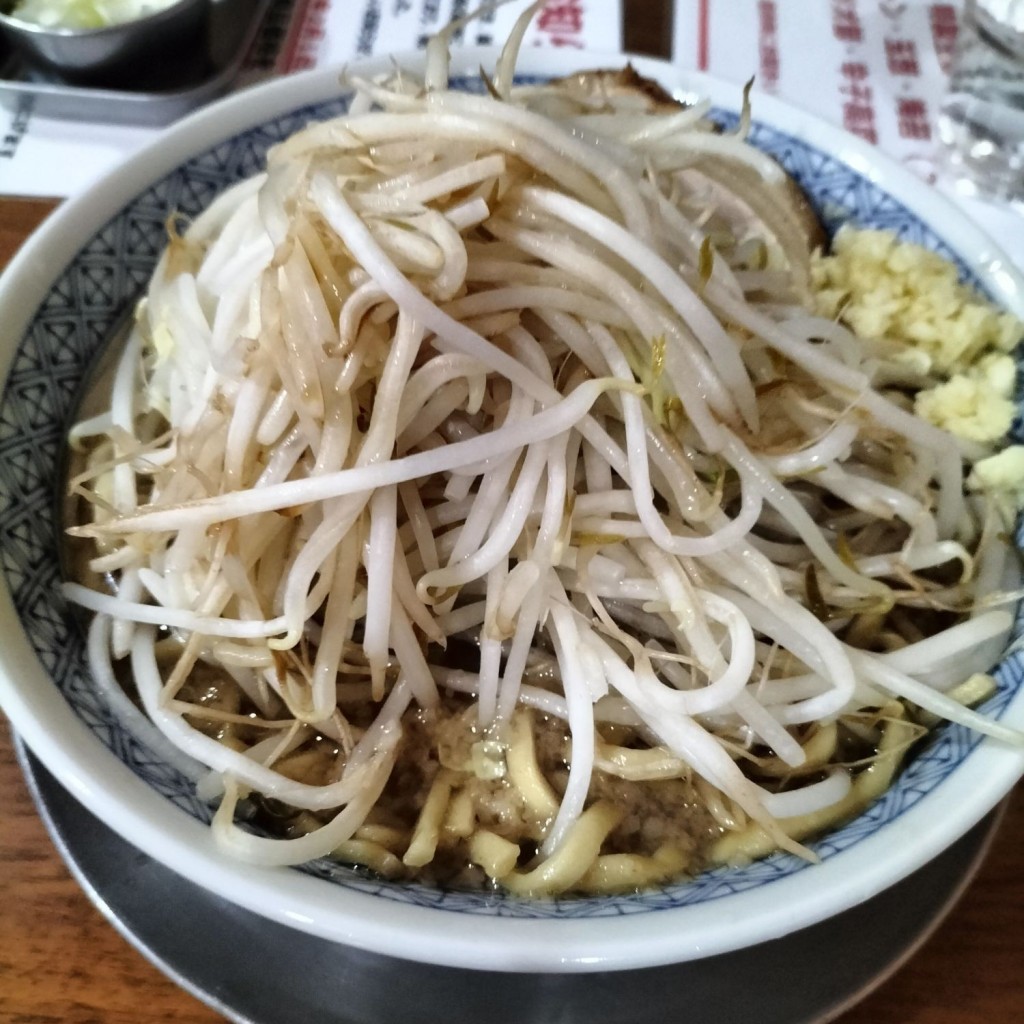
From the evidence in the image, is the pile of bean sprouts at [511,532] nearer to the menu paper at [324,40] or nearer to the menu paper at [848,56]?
the menu paper at [324,40]

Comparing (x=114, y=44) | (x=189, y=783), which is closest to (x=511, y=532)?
(x=189, y=783)

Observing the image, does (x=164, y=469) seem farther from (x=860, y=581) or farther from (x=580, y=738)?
(x=860, y=581)

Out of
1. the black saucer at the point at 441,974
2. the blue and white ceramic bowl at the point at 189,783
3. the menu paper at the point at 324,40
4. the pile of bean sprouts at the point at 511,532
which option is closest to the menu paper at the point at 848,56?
the menu paper at the point at 324,40

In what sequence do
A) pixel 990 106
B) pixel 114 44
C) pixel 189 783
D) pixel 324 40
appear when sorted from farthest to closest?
pixel 324 40, pixel 990 106, pixel 114 44, pixel 189 783

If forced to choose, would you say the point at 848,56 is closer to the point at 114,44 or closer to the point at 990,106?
the point at 990,106

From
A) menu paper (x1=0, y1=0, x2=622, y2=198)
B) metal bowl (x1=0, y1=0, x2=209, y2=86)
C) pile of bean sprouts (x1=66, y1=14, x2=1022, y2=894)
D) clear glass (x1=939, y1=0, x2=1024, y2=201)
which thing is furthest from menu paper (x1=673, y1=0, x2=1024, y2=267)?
pile of bean sprouts (x1=66, y1=14, x2=1022, y2=894)

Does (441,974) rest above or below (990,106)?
below
